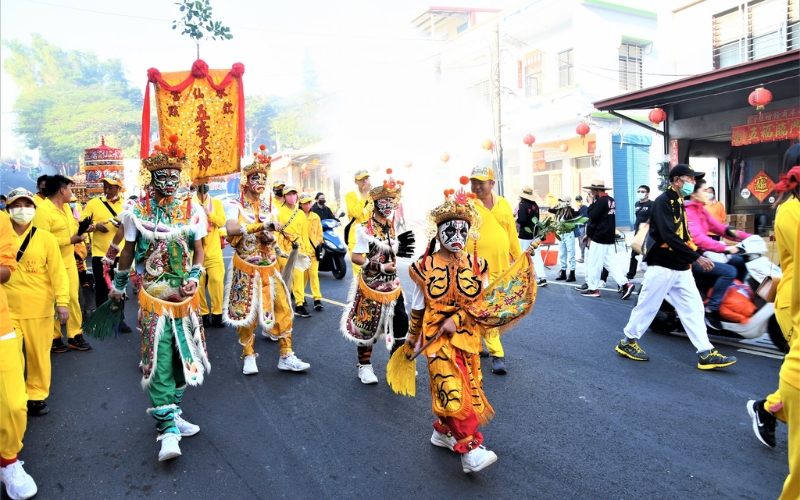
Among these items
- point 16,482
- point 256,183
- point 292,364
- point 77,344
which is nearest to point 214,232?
point 77,344

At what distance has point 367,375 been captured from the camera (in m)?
5.06

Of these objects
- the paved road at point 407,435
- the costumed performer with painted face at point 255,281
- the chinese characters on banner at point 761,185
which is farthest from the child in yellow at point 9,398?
the chinese characters on banner at point 761,185

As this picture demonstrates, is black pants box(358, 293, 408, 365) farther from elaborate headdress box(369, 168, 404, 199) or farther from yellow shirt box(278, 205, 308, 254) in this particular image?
yellow shirt box(278, 205, 308, 254)

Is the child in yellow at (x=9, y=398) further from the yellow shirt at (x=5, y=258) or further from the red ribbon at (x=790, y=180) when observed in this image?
the red ribbon at (x=790, y=180)

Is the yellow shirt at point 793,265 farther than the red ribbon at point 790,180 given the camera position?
No

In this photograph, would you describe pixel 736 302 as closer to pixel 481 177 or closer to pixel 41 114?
pixel 481 177

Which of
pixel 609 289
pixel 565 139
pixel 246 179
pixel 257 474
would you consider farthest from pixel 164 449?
pixel 565 139

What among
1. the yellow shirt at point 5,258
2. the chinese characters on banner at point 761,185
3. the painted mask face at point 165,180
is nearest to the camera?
the yellow shirt at point 5,258

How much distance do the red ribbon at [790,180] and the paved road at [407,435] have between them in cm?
174

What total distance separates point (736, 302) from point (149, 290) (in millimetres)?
5863

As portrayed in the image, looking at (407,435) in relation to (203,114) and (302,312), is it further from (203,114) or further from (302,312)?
(302,312)

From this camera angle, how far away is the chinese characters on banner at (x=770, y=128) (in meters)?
10.4

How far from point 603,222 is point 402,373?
608 centimetres

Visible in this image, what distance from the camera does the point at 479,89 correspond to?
24.4m
